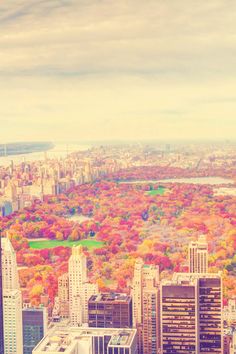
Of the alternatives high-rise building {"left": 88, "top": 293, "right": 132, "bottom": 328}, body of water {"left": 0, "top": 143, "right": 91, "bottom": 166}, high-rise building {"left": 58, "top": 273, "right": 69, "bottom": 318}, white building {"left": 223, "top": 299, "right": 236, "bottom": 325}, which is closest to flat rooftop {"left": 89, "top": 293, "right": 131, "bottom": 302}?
high-rise building {"left": 88, "top": 293, "right": 132, "bottom": 328}

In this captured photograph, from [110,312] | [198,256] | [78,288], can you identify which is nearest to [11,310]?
[78,288]

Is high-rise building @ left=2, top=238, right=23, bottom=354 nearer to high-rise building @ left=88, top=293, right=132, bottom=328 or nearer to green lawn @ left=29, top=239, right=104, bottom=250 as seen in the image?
high-rise building @ left=88, top=293, right=132, bottom=328

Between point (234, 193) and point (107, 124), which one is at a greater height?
point (107, 124)

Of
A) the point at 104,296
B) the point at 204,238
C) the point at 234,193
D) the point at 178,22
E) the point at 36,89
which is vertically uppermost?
the point at 178,22

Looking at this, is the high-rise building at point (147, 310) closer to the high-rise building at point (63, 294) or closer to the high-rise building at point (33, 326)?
the high-rise building at point (63, 294)

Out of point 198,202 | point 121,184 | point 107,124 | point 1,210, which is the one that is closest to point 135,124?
point 107,124

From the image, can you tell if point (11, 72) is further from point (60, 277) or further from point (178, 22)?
point (60, 277)

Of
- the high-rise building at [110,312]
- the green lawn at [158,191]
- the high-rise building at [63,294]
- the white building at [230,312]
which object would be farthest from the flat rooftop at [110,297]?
the green lawn at [158,191]
